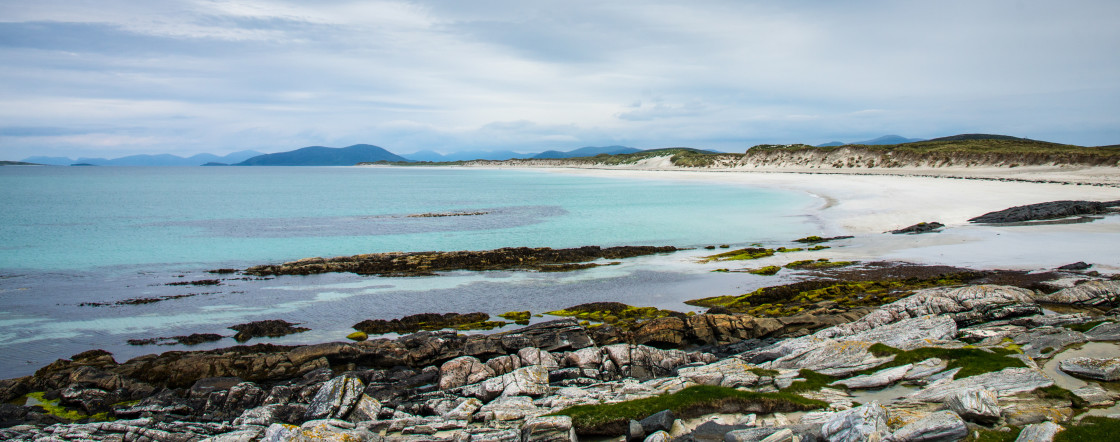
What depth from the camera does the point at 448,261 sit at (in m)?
24.3

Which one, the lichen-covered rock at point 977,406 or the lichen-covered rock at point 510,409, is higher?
the lichen-covered rock at point 977,406

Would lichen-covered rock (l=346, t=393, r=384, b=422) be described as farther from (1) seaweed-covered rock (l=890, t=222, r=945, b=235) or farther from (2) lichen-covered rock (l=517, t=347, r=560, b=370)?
(1) seaweed-covered rock (l=890, t=222, r=945, b=235)

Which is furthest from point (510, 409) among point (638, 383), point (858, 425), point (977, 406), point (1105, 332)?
point (1105, 332)

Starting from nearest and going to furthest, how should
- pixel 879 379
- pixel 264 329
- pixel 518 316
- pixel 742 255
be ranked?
pixel 879 379 → pixel 264 329 → pixel 518 316 → pixel 742 255

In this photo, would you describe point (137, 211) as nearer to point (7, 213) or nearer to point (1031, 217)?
point (7, 213)

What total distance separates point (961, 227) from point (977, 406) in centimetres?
2583

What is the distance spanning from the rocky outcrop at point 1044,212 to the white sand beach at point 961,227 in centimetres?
135

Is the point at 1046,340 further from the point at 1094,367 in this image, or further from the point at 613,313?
the point at 613,313

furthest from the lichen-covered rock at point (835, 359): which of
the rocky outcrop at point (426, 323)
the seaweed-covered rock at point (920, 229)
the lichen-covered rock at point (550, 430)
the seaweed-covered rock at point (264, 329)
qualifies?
the seaweed-covered rock at point (920, 229)

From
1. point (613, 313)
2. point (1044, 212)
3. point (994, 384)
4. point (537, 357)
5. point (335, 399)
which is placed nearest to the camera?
point (994, 384)

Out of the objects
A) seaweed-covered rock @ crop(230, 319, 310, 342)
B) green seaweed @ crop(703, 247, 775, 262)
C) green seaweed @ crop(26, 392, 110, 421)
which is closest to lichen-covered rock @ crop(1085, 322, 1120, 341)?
green seaweed @ crop(703, 247, 775, 262)

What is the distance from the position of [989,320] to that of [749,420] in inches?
295

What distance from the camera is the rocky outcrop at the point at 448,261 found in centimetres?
2330

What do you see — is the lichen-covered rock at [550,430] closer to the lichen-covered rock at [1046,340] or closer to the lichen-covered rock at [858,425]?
the lichen-covered rock at [858,425]
